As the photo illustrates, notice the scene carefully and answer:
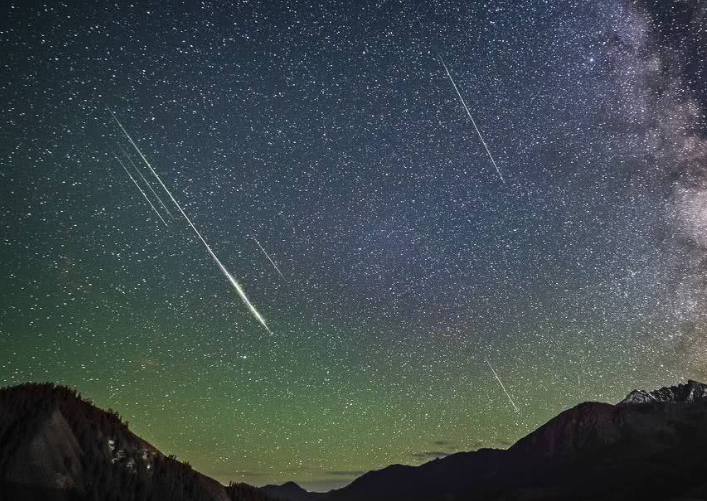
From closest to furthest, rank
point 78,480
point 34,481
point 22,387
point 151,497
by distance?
point 34,481 < point 78,480 < point 22,387 < point 151,497

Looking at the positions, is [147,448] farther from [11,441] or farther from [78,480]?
[11,441]

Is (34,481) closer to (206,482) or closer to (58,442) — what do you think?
(58,442)

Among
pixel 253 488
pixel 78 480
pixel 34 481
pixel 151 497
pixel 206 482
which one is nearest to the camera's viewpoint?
pixel 34 481

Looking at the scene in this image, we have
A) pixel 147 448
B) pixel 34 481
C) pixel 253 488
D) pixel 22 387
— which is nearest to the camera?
pixel 34 481

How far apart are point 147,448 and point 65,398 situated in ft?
50.2

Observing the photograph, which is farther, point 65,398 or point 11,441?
point 65,398

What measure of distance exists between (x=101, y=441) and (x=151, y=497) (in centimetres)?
1128

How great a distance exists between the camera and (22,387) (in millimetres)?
67938

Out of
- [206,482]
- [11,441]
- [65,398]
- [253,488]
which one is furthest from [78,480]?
[253,488]

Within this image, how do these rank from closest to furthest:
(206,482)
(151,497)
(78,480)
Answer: (78,480) → (151,497) → (206,482)

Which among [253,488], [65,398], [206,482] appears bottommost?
[253,488]

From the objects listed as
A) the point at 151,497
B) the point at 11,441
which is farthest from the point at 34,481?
the point at 151,497

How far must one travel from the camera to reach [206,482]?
3398 inches

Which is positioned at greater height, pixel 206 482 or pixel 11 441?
pixel 11 441
